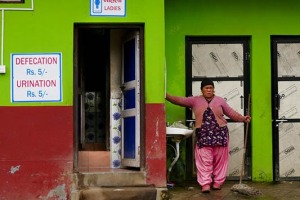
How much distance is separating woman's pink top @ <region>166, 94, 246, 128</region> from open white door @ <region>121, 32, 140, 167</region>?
0.57 m

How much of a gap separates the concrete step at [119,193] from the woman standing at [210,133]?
36.8 inches

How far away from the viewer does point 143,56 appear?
320 inches

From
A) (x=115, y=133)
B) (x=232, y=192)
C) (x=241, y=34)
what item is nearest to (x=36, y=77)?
(x=115, y=133)

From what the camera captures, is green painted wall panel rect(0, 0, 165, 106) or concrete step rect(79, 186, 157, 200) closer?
concrete step rect(79, 186, 157, 200)

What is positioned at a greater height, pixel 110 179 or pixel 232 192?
pixel 110 179

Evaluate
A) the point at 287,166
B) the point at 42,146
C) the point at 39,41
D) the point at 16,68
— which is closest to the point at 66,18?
the point at 39,41

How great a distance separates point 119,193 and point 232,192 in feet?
5.74

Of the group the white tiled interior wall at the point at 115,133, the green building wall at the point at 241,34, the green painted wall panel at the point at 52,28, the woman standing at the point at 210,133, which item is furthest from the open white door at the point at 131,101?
the green building wall at the point at 241,34

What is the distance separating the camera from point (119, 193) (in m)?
7.82

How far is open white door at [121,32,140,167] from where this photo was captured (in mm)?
8297

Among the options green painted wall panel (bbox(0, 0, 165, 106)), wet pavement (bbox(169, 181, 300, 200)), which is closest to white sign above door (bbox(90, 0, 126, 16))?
green painted wall panel (bbox(0, 0, 165, 106))

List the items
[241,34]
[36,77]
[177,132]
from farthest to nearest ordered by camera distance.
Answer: [241,34], [177,132], [36,77]

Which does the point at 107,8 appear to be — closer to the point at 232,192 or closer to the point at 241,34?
the point at 241,34

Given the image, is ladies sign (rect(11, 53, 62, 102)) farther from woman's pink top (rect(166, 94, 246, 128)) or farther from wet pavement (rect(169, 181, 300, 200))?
wet pavement (rect(169, 181, 300, 200))
